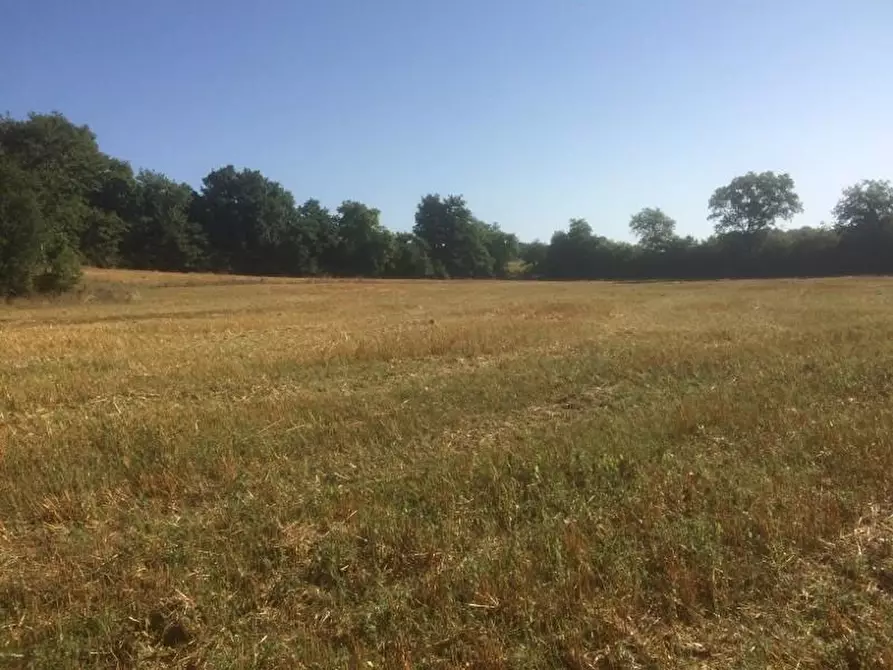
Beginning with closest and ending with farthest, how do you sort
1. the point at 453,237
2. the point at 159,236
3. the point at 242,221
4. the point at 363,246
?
the point at 159,236 < the point at 242,221 < the point at 363,246 < the point at 453,237

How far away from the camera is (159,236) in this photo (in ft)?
268

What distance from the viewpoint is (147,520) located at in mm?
5469

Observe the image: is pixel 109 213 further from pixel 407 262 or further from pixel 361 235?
pixel 407 262

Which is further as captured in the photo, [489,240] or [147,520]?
[489,240]

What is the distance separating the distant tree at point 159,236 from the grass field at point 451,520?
251ft

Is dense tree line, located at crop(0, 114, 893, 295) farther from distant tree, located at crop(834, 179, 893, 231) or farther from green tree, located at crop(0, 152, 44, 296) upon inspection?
green tree, located at crop(0, 152, 44, 296)

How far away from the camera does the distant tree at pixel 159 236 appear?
8081 cm

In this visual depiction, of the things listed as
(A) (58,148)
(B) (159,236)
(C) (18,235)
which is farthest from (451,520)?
(A) (58,148)

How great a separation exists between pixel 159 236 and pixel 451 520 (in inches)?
3419

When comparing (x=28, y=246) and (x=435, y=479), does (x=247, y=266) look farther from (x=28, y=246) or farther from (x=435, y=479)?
(x=435, y=479)

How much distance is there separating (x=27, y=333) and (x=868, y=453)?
68.0 feet

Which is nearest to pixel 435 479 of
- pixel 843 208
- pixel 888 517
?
pixel 888 517

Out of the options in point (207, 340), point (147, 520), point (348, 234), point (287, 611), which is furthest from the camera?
point (348, 234)

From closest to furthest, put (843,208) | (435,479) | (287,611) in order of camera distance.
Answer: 1. (287,611)
2. (435,479)
3. (843,208)
